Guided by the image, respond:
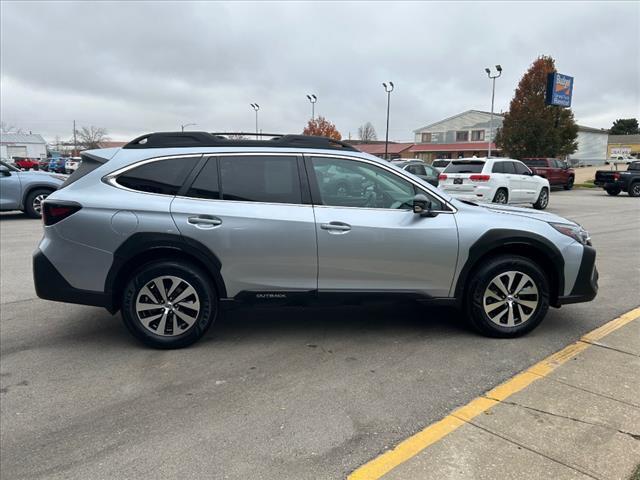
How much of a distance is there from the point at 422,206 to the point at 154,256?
7.61 ft

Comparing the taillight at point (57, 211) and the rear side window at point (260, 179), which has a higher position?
the rear side window at point (260, 179)

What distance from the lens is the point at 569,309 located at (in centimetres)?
521

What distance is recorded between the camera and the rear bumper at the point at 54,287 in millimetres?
4008

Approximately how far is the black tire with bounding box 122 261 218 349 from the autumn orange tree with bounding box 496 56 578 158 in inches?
1492

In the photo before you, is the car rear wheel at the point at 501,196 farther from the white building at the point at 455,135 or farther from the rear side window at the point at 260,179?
the white building at the point at 455,135

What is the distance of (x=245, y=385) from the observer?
140 inches

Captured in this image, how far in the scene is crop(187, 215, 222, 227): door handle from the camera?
3982mm

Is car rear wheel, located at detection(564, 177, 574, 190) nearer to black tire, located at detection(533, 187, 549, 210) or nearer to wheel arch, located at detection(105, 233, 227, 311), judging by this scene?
black tire, located at detection(533, 187, 549, 210)

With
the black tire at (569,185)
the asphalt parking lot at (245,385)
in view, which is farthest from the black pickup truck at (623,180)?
the asphalt parking lot at (245,385)

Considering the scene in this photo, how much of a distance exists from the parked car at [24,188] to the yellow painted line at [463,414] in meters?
12.3

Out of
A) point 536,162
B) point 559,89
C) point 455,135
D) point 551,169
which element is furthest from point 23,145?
point 551,169

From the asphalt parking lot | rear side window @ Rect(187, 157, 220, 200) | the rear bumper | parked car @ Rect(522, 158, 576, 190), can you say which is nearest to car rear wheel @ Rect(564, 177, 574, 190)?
parked car @ Rect(522, 158, 576, 190)

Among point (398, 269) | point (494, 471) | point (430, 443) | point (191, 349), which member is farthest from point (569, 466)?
point (191, 349)

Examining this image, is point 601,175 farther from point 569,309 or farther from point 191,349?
point 191,349
